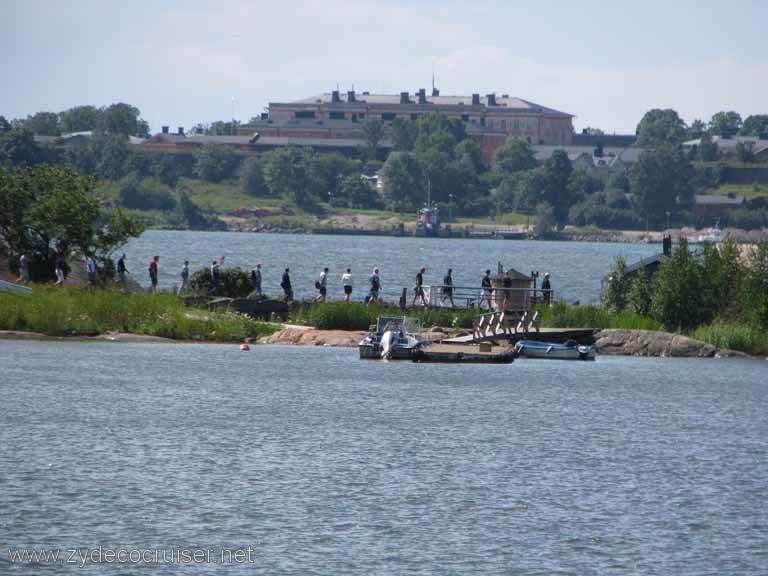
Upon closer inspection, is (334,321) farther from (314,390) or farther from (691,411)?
(691,411)

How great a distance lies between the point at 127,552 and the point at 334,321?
1398 inches

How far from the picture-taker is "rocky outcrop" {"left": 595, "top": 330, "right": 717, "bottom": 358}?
58.6 meters

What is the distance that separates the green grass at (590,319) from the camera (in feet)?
200

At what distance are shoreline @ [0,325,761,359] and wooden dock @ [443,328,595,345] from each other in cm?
71

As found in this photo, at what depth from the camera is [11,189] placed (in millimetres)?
63625

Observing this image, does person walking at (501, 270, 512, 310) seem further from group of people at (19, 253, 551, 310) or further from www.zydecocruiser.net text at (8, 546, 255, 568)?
www.zydecocruiser.net text at (8, 546, 255, 568)

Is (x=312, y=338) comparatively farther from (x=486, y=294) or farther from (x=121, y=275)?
(x=121, y=275)

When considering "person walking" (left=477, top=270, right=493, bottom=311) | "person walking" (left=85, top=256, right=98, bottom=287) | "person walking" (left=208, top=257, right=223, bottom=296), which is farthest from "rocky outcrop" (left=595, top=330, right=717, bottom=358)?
"person walking" (left=85, top=256, right=98, bottom=287)

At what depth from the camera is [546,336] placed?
58906 mm

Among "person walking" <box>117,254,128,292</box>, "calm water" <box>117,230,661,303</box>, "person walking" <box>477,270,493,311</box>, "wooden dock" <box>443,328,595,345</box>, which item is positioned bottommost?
"calm water" <box>117,230,661,303</box>

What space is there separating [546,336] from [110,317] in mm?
16444

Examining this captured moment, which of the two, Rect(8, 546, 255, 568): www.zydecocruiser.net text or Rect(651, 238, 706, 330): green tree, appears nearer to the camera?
Rect(8, 546, 255, 568): www.zydecocruiser.net text

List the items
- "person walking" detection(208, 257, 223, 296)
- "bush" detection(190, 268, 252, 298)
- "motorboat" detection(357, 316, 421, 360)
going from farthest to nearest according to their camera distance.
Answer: "bush" detection(190, 268, 252, 298), "person walking" detection(208, 257, 223, 296), "motorboat" detection(357, 316, 421, 360)

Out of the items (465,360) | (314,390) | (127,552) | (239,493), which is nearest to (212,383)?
(314,390)
